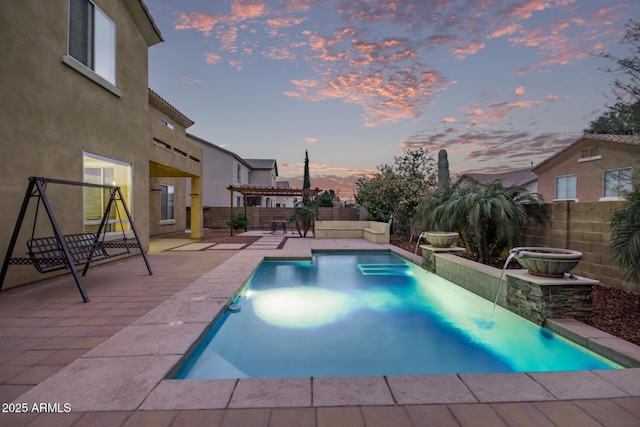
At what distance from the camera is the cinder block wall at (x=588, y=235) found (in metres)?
4.88

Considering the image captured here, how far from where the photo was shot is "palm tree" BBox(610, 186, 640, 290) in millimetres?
3504

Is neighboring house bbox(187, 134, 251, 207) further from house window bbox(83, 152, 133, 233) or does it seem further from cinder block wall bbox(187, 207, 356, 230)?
house window bbox(83, 152, 133, 233)

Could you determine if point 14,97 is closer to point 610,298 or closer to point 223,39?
point 223,39

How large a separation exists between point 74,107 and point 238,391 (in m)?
6.43

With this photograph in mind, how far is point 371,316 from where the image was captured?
201 inches

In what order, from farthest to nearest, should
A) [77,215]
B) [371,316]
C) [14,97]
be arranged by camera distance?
[77,215]
[371,316]
[14,97]

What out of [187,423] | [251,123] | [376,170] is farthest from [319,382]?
[251,123]

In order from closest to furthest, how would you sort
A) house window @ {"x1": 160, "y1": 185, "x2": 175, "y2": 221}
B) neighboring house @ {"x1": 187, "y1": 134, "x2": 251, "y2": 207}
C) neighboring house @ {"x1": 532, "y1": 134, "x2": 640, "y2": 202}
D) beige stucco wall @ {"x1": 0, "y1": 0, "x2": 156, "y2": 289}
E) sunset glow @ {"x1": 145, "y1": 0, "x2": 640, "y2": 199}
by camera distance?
beige stucco wall @ {"x1": 0, "y1": 0, "x2": 156, "y2": 289} < sunset glow @ {"x1": 145, "y1": 0, "x2": 640, "y2": 199} < neighboring house @ {"x1": 532, "y1": 134, "x2": 640, "y2": 202} < house window @ {"x1": 160, "y1": 185, "x2": 175, "y2": 221} < neighboring house @ {"x1": 187, "y1": 134, "x2": 251, "y2": 207}

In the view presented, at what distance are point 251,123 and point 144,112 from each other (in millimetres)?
9081

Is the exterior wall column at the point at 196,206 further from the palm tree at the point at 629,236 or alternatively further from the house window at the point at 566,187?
the house window at the point at 566,187

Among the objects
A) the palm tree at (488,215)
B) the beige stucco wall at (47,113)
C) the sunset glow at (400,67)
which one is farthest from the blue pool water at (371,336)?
the sunset glow at (400,67)

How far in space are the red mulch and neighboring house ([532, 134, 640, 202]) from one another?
9420mm

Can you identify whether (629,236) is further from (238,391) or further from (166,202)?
(166,202)

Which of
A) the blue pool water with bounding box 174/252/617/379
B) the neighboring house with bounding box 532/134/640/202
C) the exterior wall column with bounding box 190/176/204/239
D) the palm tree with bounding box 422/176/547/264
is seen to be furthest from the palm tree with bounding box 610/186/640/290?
the exterior wall column with bounding box 190/176/204/239
